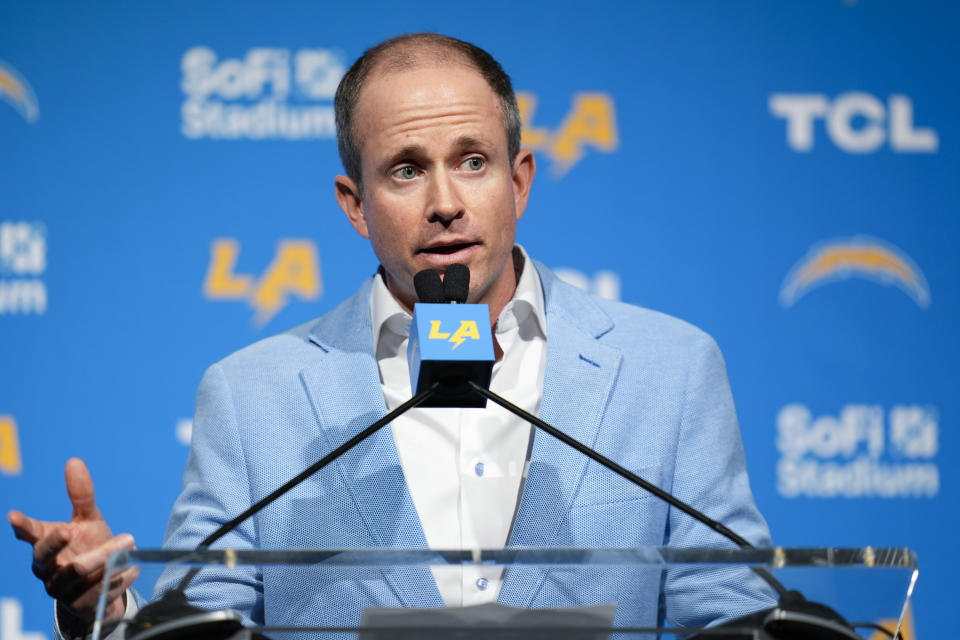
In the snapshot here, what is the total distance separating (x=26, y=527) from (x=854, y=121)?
7.19 feet

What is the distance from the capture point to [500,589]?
40.6 inches

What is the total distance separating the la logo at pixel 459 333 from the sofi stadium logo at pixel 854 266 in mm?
1778

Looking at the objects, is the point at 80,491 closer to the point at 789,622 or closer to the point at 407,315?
the point at 407,315

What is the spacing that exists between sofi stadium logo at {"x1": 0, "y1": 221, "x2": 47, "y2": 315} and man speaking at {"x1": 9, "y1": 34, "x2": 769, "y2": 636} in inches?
36.7

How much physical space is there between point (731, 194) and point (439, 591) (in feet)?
6.50

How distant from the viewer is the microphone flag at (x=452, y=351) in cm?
117

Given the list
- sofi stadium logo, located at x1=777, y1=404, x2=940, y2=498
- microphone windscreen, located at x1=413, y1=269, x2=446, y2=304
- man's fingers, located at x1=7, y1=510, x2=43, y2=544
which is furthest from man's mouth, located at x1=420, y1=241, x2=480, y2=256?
sofi stadium logo, located at x1=777, y1=404, x2=940, y2=498

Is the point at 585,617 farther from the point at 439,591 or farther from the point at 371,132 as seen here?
the point at 371,132

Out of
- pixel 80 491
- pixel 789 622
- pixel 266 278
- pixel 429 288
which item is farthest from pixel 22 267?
pixel 789 622

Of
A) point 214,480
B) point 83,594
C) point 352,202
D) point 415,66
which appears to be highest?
point 415,66

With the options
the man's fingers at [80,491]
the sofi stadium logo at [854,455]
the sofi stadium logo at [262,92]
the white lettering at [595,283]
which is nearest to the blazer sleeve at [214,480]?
the man's fingers at [80,491]

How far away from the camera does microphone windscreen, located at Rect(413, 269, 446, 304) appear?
4.30 ft

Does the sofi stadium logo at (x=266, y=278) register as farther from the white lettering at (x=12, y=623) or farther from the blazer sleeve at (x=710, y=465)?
the blazer sleeve at (x=710, y=465)

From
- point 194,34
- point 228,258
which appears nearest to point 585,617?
point 228,258
